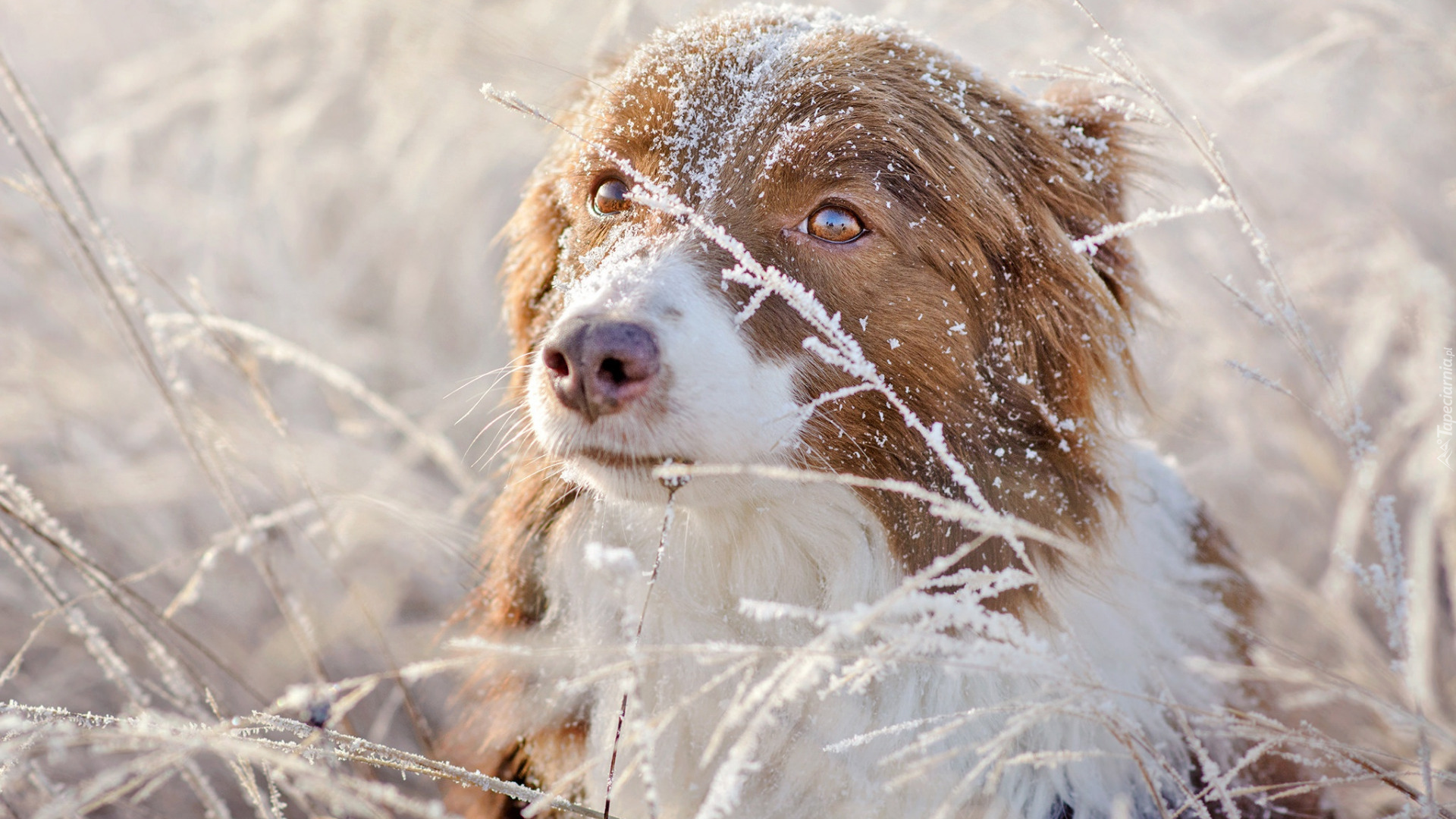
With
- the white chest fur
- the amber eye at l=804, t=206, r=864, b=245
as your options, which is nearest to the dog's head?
the amber eye at l=804, t=206, r=864, b=245

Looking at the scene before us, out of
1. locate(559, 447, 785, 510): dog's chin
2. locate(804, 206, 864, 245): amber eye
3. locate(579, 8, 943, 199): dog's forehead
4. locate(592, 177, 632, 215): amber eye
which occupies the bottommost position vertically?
locate(559, 447, 785, 510): dog's chin

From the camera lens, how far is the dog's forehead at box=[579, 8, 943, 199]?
2027 millimetres

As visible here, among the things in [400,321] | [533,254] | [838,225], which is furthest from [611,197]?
[400,321]

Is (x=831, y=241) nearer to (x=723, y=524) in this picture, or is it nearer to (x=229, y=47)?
(x=723, y=524)

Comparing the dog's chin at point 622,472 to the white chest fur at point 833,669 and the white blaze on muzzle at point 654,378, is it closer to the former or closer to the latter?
the white blaze on muzzle at point 654,378

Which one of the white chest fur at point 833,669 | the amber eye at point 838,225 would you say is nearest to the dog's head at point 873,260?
the amber eye at point 838,225

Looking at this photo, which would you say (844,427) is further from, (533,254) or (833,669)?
(533,254)

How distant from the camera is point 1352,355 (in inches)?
144

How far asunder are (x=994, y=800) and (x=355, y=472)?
8.58 ft

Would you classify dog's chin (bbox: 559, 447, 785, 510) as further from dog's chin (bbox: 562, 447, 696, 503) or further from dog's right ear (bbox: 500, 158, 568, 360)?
dog's right ear (bbox: 500, 158, 568, 360)

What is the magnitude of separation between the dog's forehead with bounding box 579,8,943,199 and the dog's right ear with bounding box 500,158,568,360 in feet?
0.91

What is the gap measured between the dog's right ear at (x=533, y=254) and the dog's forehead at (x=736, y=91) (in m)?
0.28

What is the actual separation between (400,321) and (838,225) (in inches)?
140

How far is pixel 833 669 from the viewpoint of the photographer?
1.88m
